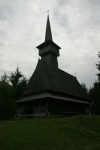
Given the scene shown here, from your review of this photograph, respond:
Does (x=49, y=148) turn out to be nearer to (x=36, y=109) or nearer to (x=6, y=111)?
(x=36, y=109)

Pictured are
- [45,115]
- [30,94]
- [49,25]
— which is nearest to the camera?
[45,115]

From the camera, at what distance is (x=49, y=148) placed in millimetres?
6441

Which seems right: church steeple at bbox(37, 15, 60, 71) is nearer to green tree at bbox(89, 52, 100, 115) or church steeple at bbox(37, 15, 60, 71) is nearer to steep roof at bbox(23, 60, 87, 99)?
steep roof at bbox(23, 60, 87, 99)

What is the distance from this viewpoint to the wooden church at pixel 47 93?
19125 mm

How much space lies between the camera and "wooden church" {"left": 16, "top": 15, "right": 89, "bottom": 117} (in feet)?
62.7

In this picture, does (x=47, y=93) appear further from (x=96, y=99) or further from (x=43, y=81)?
(x=96, y=99)

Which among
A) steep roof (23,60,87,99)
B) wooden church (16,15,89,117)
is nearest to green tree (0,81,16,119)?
wooden church (16,15,89,117)

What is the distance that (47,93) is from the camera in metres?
19.4

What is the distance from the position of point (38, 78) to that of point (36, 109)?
553 centimetres

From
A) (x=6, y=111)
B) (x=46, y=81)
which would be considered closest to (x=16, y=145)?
(x=46, y=81)

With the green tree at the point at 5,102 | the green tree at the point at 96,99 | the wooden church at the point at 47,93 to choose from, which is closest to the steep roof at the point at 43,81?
the wooden church at the point at 47,93

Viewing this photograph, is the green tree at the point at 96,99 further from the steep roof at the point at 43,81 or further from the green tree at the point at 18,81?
the green tree at the point at 18,81

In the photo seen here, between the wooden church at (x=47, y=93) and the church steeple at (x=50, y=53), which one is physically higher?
the church steeple at (x=50, y=53)

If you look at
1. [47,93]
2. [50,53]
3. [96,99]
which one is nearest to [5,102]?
[47,93]
